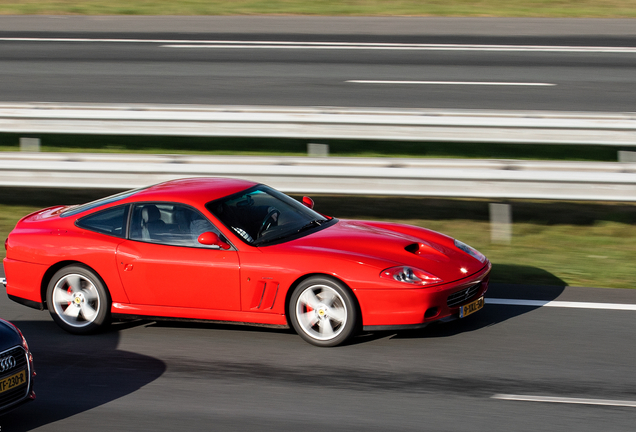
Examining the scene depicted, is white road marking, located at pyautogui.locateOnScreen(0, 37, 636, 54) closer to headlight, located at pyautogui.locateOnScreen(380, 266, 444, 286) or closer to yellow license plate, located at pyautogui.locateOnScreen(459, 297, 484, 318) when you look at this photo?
yellow license plate, located at pyautogui.locateOnScreen(459, 297, 484, 318)

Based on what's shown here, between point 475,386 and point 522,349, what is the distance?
904mm

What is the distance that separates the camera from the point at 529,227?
10.0 meters

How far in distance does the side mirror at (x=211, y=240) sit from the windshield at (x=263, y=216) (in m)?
0.16

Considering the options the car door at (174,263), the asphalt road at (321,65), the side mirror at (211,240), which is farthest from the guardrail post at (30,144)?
the side mirror at (211,240)

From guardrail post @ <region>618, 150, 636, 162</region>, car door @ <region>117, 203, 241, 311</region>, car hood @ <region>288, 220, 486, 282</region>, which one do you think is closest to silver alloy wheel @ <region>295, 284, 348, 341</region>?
car hood @ <region>288, 220, 486, 282</region>

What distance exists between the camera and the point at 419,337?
6.85 metres

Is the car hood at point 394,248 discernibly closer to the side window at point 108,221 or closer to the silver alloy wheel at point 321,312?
the silver alloy wheel at point 321,312

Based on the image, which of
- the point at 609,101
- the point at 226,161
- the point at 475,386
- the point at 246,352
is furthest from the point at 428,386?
the point at 609,101

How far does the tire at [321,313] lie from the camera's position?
6.49m

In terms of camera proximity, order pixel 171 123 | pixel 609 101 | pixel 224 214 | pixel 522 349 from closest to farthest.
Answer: pixel 522 349 → pixel 224 214 → pixel 171 123 → pixel 609 101

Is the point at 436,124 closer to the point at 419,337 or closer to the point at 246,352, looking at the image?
the point at 419,337

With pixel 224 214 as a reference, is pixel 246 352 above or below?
below

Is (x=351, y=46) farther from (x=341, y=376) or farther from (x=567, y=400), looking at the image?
(x=567, y=400)

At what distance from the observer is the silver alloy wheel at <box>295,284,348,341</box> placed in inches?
257
